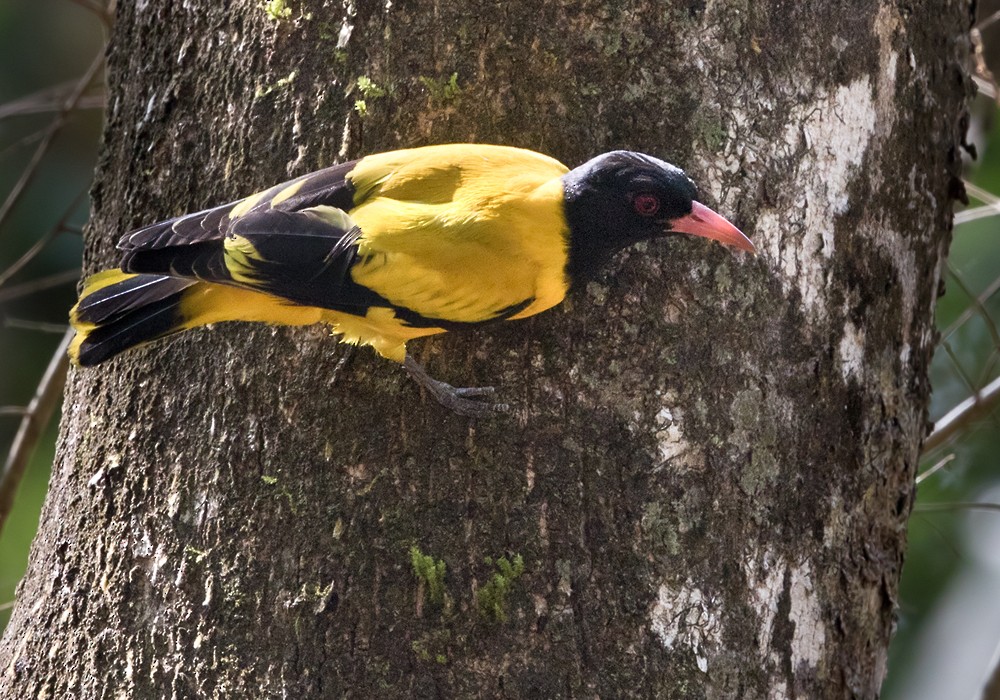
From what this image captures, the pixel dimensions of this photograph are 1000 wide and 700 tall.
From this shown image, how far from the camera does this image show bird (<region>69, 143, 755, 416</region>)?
239 centimetres

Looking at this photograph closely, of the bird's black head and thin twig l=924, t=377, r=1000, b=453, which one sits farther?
thin twig l=924, t=377, r=1000, b=453

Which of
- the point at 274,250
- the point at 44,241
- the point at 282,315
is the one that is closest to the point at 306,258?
the point at 274,250

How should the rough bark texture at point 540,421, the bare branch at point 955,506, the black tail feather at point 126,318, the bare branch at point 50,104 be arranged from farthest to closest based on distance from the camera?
the bare branch at point 50,104
the bare branch at point 955,506
the black tail feather at point 126,318
the rough bark texture at point 540,421

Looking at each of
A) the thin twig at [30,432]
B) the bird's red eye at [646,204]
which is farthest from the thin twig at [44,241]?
the bird's red eye at [646,204]

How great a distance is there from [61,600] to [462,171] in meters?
1.54

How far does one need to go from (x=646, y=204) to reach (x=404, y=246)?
0.59 m

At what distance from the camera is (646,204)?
2.43 meters

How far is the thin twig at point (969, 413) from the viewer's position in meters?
3.88

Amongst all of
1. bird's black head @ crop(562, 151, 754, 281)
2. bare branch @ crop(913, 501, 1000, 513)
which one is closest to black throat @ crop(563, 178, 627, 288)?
bird's black head @ crop(562, 151, 754, 281)

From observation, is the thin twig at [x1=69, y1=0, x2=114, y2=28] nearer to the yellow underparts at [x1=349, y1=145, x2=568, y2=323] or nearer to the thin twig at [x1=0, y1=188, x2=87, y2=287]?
the thin twig at [x1=0, y1=188, x2=87, y2=287]

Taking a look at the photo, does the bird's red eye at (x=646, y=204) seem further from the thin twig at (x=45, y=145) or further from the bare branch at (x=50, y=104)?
the bare branch at (x=50, y=104)

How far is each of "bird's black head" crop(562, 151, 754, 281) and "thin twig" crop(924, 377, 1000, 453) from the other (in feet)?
6.48

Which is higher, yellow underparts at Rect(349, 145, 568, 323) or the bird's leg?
yellow underparts at Rect(349, 145, 568, 323)

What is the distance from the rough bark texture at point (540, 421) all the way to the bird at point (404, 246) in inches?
5.6
